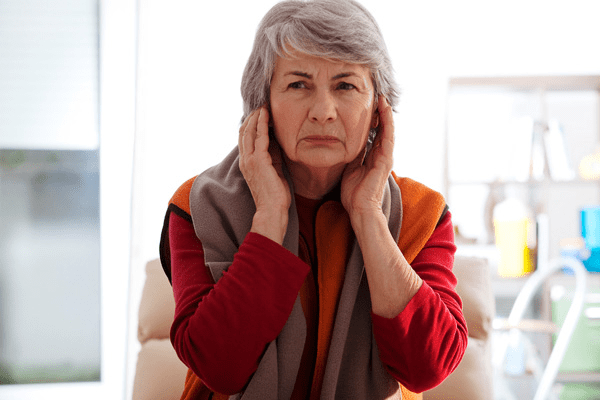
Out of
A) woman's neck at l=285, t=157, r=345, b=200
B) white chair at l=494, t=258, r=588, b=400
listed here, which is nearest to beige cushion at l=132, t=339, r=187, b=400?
woman's neck at l=285, t=157, r=345, b=200

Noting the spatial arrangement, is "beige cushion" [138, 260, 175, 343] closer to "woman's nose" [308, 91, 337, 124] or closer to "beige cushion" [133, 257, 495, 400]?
"beige cushion" [133, 257, 495, 400]

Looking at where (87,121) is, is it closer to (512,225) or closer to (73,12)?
(73,12)

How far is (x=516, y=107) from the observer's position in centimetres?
302

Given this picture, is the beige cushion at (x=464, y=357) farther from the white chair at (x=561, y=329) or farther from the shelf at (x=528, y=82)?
the shelf at (x=528, y=82)

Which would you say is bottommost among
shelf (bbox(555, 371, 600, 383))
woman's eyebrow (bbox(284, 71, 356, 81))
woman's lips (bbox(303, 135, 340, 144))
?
shelf (bbox(555, 371, 600, 383))

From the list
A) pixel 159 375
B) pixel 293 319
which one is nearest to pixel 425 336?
pixel 293 319

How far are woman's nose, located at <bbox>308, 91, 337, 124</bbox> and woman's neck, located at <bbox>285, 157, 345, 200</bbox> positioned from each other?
15 cm

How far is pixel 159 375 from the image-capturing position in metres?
1.50

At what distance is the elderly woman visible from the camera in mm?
901

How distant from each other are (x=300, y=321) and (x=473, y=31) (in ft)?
8.97

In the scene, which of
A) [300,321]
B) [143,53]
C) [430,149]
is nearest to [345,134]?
[300,321]

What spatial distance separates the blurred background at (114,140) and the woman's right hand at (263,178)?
1.63 metres

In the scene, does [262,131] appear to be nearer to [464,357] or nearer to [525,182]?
[464,357]

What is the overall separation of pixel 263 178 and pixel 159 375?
2.79 feet
